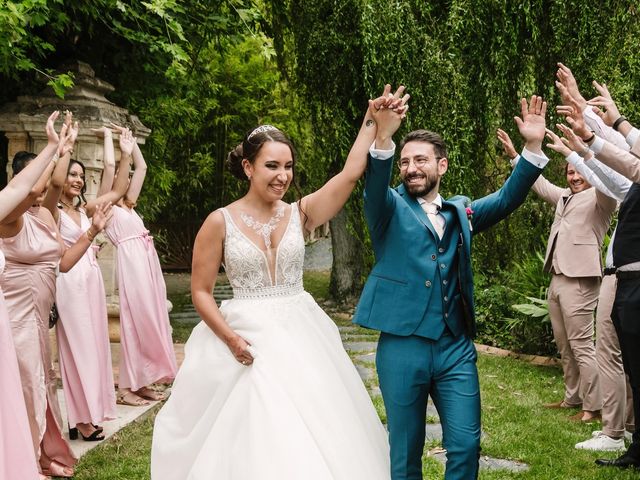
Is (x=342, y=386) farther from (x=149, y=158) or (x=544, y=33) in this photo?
(x=149, y=158)

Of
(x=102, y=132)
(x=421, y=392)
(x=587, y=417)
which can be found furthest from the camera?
(x=102, y=132)

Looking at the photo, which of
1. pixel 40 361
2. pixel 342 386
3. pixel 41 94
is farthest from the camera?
pixel 41 94

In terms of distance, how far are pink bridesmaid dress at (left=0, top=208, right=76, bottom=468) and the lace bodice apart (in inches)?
55.7

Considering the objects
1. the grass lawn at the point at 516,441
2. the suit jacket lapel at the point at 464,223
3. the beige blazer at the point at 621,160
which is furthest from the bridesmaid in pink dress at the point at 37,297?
the beige blazer at the point at 621,160

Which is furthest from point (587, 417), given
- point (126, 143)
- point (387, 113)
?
point (126, 143)

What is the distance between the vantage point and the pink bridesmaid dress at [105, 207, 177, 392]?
23.2 ft

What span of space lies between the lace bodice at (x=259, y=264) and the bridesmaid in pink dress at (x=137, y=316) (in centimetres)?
347

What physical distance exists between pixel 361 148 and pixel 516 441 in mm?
3084

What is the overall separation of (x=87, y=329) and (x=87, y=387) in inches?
16.5

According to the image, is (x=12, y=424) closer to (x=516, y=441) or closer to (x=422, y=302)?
(x=422, y=302)

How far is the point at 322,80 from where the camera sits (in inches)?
Answer: 434

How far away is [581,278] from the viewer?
642 cm

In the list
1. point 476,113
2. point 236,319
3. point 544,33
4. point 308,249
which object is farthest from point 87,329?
point 308,249

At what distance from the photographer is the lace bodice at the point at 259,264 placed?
3781 millimetres
